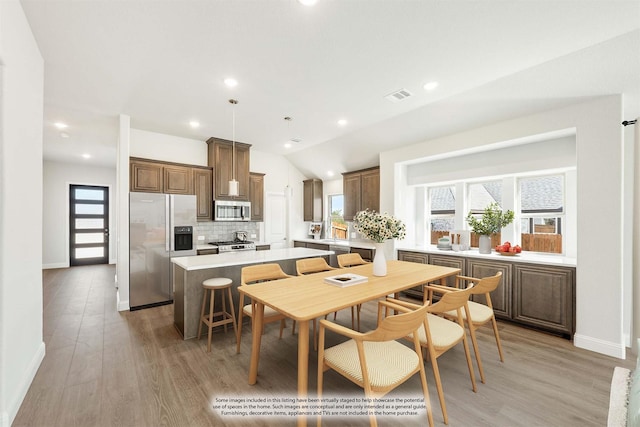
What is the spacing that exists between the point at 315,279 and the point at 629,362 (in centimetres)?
306

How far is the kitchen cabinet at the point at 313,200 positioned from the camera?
684cm

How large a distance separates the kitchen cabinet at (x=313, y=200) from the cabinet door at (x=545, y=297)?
4371mm

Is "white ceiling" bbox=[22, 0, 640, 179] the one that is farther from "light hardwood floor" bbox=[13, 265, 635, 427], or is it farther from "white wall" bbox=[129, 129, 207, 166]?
"light hardwood floor" bbox=[13, 265, 635, 427]

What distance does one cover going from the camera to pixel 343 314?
3822mm

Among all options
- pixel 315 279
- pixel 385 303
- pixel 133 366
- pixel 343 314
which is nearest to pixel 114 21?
pixel 315 279

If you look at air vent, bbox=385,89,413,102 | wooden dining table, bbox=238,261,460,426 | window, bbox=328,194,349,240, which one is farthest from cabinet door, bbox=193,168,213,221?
air vent, bbox=385,89,413,102

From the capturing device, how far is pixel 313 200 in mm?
6820

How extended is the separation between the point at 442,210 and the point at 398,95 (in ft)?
8.03

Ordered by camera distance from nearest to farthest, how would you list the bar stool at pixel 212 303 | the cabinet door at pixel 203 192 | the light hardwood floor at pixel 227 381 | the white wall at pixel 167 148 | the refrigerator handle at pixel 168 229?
the light hardwood floor at pixel 227 381
the bar stool at pixel 212 303
the refrigerator handle at pixel 168 229
the white wall at pixel 167 148
the cabinet door at pixel 203 192

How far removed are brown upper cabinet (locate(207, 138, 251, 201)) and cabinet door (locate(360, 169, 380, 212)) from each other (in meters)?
2.40

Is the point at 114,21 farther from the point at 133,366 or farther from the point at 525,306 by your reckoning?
the point at 525,306

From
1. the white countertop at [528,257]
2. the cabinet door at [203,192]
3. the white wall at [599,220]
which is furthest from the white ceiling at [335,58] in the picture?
the white countertop at [528,257]

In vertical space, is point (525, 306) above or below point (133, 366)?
above

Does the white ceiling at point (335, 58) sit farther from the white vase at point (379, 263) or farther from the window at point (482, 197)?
the white vase at point (379, 263)
